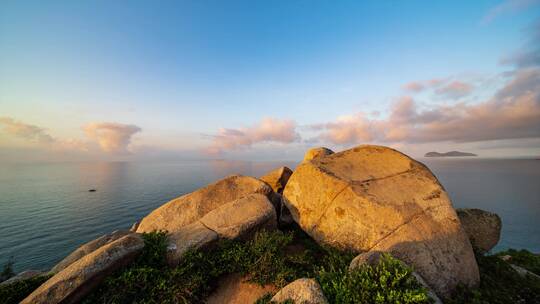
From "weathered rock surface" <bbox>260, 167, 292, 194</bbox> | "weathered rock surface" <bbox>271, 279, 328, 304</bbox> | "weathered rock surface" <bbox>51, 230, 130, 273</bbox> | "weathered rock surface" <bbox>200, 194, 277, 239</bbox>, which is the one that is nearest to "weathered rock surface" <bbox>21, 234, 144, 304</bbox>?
"weathered rock surface" <bbox>200, 194, 277, 239</bbox>

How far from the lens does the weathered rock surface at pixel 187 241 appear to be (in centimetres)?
785

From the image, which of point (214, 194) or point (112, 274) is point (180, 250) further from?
point (214, 194)

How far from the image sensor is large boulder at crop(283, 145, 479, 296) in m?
7.53

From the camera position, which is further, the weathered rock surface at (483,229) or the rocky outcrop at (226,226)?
the weathered rock surface at (483,229)

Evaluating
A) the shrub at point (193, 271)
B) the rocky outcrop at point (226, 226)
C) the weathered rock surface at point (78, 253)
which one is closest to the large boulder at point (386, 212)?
the rocky outcrop at point (226, 226)

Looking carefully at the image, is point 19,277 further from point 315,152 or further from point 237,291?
point 315,152

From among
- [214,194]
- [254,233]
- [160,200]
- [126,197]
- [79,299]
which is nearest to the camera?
[79,299]

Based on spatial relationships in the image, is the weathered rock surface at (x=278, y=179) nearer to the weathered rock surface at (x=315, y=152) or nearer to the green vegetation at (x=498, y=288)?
the weathered rock surface at (x=315, y=152)

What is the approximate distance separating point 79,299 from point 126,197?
6687cm

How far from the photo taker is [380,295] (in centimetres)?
510

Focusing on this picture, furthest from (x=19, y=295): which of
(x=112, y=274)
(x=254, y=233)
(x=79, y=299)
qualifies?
(x=254, y=233)

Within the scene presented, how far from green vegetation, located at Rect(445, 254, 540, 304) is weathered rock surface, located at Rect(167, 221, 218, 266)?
860cm

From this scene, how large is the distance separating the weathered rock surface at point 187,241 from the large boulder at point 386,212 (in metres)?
4.49

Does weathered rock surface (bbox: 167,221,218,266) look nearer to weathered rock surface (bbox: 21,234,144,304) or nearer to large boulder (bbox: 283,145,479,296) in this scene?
weathered rock surface (bbox: 21,234,144,304)
